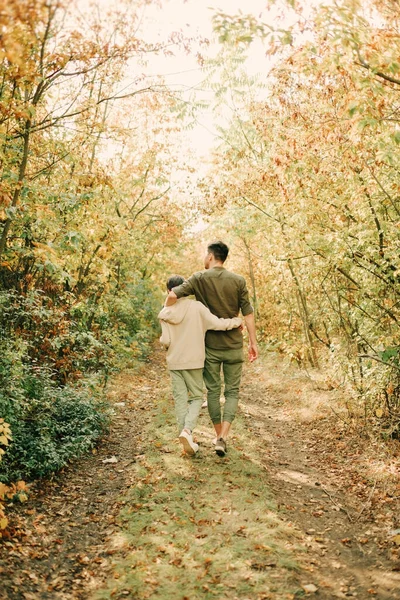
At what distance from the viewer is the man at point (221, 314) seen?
6102 millimetres

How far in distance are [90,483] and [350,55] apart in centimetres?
490

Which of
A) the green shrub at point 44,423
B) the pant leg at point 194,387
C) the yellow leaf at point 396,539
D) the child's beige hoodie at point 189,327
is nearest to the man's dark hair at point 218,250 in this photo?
the child's beige hoodie at point 189,327

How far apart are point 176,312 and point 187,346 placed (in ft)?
1.33

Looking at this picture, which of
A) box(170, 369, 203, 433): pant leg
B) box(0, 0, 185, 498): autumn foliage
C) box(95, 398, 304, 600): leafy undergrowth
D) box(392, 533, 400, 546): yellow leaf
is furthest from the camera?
box(170, 369, 203, 433): pant leg

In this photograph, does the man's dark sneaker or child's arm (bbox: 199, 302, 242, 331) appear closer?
child's arm (bbox: 199, 302, 242, 331)

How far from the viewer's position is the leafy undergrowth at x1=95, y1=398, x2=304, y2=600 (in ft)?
12.4

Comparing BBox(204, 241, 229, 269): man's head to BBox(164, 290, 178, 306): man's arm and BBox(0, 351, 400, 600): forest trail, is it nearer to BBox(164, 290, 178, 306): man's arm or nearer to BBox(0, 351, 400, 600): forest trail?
BBox(164, 290, 178, 306): man's arm

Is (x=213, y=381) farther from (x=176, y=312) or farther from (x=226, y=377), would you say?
(x=176, y=312)

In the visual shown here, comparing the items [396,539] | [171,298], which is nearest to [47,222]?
[171,298]

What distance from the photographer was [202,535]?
14.8ft

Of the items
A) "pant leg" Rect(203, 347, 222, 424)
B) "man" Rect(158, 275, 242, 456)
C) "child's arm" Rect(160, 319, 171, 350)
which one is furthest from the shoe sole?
"child's arm" Rect(160, 319, 171, 350)

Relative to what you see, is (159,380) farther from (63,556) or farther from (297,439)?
(63,556)

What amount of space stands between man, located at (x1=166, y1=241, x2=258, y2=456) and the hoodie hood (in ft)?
0.25

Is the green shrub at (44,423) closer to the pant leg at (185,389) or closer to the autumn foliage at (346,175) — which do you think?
the pant leg at (185,389)
